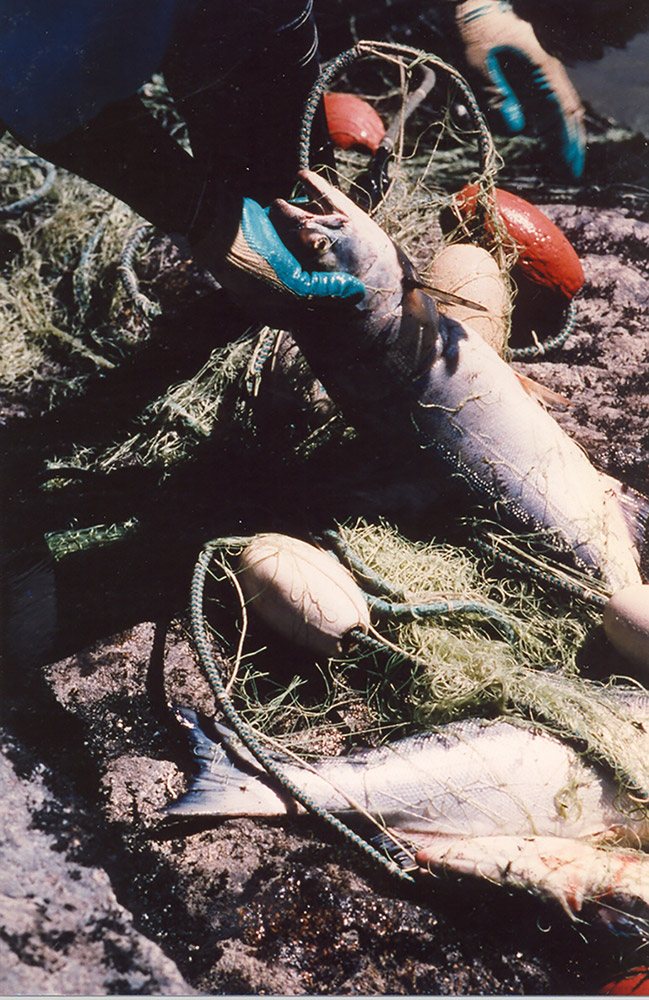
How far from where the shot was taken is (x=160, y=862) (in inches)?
89.2

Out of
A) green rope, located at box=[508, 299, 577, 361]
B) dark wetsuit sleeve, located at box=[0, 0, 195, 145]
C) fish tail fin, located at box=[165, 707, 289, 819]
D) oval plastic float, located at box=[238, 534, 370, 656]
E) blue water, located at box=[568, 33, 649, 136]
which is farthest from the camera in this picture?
blue water, located at box=[568, 33, 649, 136]

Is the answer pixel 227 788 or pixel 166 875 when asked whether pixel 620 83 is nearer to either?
pixel 227 788

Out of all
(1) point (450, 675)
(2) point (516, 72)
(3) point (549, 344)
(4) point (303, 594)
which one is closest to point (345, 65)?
(2) point (516, 72)

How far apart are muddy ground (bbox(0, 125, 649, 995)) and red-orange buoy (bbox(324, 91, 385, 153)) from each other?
72.2 inches

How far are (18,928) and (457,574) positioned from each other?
1.72 metres

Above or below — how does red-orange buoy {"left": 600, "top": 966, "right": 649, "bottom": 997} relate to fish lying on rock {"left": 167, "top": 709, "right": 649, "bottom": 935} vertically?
below

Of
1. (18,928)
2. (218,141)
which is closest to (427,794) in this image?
(18,928)

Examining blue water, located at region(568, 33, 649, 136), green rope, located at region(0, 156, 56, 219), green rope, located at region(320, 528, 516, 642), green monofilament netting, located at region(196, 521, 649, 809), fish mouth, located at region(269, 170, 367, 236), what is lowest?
green monofilament netting, located at region(196, 521, 649, 809)

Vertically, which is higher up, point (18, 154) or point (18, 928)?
point (18, 154)

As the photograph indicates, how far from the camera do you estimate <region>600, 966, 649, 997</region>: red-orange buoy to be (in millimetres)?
2061

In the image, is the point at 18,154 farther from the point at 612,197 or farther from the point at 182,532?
the point at 612,197

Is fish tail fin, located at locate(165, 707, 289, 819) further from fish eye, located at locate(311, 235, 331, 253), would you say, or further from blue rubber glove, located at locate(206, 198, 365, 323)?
fish eye, located at locate(311, 235, 331, 253)

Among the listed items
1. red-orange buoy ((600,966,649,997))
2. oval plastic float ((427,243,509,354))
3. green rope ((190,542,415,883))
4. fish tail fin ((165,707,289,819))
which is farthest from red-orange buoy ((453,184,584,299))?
red-orange buoy ((600,966,649,997))

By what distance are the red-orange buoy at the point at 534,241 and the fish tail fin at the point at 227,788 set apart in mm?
2271
